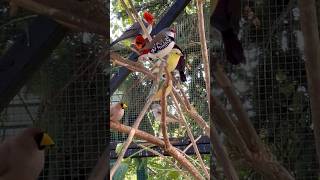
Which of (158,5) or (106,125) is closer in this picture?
(106,125)

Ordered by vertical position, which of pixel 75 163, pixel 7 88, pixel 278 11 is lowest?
pixel 75 163

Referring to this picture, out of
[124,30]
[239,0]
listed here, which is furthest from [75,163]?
[124,30]

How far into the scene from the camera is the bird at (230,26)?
33.7 inches

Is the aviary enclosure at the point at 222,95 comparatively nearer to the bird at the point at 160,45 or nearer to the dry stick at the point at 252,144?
the dry stick at the point at 252,144

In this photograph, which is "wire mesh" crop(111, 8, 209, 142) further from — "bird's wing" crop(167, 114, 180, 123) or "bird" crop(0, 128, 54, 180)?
"bird" crop(0, 128, 54, 180)

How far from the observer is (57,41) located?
855 millimetres

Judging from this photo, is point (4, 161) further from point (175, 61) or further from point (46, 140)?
point (175, 61)

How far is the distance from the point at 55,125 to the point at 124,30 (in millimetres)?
964

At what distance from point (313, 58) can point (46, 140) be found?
19.7 inches

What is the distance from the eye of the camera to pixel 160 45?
1.61 metres

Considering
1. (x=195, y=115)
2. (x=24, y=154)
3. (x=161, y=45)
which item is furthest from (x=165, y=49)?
(x=24, y=154)

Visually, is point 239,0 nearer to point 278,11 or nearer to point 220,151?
point 278,11

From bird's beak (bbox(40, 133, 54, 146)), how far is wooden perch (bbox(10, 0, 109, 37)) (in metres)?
0.20

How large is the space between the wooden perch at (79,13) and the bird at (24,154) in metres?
0.20
